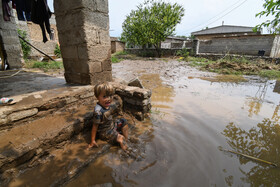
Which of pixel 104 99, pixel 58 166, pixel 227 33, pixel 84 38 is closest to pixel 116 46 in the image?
pixel 227 33

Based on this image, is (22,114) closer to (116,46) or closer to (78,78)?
(78,78)

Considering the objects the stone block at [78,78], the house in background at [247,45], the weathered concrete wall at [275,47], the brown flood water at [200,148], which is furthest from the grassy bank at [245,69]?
the stone block at [78,78]

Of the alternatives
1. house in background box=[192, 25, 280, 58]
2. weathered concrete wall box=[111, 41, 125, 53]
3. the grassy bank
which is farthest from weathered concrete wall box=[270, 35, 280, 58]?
weathered concrete wall box=[111, 41, 125, 53]

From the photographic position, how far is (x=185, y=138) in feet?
8.32

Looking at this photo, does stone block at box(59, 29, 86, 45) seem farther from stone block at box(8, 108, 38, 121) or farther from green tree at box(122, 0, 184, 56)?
green tree at box(122, 0, 184, 56)

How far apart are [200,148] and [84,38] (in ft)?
9.95

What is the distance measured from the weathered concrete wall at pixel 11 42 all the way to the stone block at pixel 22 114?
5932mm

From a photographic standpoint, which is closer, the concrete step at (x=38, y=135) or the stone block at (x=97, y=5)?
the concrete step at (x=38, y=135)

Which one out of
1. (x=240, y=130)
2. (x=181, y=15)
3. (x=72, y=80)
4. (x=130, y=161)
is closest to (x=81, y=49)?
(x=72, y=80)

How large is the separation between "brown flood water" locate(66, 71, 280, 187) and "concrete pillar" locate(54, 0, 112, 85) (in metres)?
1.76

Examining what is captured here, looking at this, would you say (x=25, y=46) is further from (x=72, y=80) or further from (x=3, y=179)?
(x=3, y=179)

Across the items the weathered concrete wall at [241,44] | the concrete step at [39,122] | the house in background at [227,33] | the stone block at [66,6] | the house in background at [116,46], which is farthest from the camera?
the house in background at [227,33]

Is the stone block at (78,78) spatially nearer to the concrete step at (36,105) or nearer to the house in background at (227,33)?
the concrete step at (36,105)

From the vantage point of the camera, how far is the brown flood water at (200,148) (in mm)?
1724
